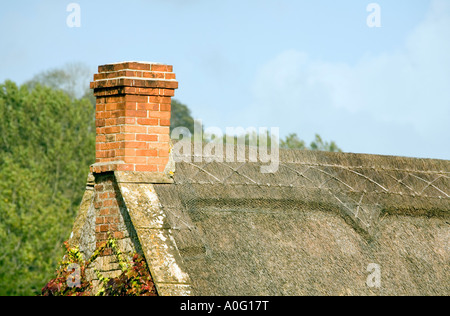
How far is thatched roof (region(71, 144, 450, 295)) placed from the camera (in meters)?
6.85

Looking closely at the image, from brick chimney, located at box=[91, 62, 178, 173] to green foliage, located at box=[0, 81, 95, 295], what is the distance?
1877 cm

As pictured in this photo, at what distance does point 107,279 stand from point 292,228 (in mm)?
2006

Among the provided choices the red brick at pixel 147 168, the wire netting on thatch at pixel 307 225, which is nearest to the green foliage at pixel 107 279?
the wire netting on thatch at pixel 307 225

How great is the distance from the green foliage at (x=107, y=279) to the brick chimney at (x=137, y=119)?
879mm

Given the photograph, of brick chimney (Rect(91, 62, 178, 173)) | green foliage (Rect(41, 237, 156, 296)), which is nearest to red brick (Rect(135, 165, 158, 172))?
brick chimney (Rect(91, 62, 178, 173))

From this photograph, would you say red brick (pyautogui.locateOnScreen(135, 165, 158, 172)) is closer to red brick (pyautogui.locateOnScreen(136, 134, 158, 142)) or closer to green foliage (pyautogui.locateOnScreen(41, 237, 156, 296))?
red brick (pyautogui.locateOnScreen(136, 134, 158, 142))

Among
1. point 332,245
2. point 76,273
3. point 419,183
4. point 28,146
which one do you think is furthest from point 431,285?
point 28,146

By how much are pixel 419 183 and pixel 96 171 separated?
4134 mm

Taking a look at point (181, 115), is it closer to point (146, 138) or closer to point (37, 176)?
point (37, 176)

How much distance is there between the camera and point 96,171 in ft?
25.3

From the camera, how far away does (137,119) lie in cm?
759

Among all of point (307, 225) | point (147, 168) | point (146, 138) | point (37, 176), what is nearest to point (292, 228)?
point (307, 225)

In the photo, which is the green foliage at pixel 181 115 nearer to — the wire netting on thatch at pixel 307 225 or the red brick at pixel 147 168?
the wire netting on thatch at pixel 307 225
